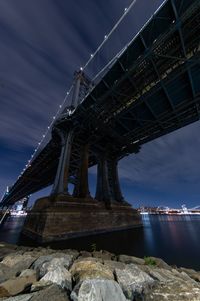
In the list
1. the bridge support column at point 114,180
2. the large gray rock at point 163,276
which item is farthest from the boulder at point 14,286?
the bridge support column at point 114,180

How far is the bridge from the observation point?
470 inches

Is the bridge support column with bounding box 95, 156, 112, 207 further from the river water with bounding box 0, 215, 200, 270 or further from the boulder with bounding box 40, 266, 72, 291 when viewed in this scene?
the boulder with bounding box 40, 266, 72, 291

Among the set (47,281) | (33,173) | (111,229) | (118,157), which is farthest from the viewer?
(33,173)

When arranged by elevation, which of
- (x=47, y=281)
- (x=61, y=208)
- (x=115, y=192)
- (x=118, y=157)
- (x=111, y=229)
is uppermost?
(x=118, y=157)

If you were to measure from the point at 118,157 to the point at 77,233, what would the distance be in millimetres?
18669

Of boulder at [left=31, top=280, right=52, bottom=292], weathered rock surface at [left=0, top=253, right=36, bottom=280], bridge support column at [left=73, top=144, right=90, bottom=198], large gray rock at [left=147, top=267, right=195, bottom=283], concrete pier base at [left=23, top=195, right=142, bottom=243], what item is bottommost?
large gray rock at [left=147, top=267, right=195, bottom=283]

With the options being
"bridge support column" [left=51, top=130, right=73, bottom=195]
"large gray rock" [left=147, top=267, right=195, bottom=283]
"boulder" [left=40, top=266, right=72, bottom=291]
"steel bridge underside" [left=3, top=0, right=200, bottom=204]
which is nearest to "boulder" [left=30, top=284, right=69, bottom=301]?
"boulder" [left=40, top=266, right=72, bottom=291]

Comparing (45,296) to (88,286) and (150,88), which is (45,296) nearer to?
(88,286)

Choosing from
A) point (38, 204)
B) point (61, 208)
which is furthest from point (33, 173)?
point (61, 208)

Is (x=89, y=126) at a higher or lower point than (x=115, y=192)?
higher

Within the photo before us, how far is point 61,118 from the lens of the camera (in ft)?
70.6

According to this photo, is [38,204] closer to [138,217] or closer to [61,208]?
[61,208]

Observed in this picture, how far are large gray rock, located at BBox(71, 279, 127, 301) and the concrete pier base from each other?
11169 mm

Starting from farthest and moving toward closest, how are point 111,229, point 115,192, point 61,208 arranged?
1. point 115,192
2. point 111,229
3. point 61,208
